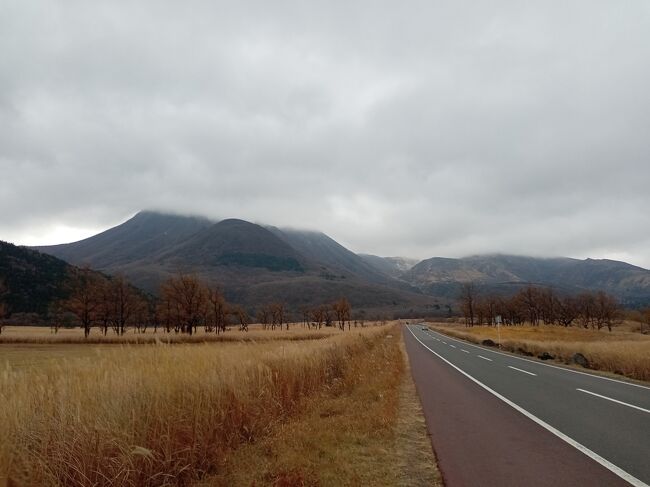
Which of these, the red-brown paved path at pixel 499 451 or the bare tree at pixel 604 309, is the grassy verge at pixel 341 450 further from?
the bare tree at pixel 604 309

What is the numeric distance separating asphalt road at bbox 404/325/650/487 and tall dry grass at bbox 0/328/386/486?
11.6 ft

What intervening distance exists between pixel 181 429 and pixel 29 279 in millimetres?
149707

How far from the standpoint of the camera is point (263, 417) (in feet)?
26.3

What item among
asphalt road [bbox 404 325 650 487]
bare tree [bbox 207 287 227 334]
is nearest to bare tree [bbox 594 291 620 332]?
bare tree [bbox 207 287 227 334]

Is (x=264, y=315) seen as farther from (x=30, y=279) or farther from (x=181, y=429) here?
(x=181, y=429)

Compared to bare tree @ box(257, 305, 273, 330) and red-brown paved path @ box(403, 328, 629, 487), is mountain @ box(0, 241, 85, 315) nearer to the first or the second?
bare tree @ box(257, 305, 273, 330)

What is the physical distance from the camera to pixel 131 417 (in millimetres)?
5805

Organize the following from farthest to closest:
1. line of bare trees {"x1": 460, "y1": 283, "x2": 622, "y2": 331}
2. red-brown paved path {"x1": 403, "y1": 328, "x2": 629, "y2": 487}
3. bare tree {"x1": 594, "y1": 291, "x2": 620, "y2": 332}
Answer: line of bare trees {"x1": 460, "y1": 283, "x2": 622, "y2": 331} → bare tree {"x1": 594, "y1": 291, "x2": 620, "y2": 332} → red-brown paved path {"x1": 403, "y1": 328, "x2": 629, "y2": 487}

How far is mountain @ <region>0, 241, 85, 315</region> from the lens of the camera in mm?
120562

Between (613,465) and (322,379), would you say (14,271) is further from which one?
(613,465)

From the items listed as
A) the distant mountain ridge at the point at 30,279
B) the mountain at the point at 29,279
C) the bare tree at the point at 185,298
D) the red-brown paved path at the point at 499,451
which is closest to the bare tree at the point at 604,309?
the bare tree at the point at 185,298

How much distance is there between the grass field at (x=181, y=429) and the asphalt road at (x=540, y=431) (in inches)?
30.6

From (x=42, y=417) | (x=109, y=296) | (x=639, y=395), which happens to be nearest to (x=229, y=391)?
(x=42, y=417)

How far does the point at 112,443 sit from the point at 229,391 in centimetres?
251
